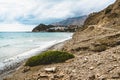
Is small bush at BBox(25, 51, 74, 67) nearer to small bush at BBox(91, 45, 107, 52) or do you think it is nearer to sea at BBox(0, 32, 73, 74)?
small bush at BBox(91, 45, 107, 52)

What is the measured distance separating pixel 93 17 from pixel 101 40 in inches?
1350

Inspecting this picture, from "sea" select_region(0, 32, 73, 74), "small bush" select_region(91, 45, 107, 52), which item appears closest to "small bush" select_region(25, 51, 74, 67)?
"small bush" select_region(91, 45, 107, 52)

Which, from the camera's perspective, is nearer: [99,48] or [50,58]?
[50,58]

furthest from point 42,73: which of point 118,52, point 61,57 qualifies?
point 118,52

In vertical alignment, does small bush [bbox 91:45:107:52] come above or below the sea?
above

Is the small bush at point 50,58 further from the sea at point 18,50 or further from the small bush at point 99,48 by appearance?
the sea at point 18,50

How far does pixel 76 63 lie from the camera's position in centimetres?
1555

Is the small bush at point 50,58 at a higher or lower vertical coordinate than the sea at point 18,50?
higher

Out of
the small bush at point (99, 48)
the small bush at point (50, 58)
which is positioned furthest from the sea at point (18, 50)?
the small bush at point (99, 48)

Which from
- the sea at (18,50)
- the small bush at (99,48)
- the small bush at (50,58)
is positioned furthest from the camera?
the sea at (18,50)

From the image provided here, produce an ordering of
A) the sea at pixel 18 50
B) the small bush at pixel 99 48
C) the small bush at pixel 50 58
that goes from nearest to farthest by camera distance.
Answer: the small bush at pixel 50 58 → the small bush at pixel 99 48 → the sea at pixel 18 50

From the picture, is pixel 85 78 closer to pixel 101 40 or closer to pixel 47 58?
pixel 47 58

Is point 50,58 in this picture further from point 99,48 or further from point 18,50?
point 18,50

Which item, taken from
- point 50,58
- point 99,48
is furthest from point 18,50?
point 50,58
